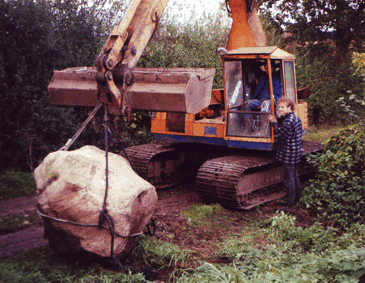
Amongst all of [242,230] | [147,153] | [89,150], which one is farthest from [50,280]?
[147,153]

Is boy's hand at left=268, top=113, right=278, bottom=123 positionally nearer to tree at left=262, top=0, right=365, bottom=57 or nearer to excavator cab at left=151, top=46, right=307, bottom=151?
excavator cab at left=151, top=46, right=307, bottom=151

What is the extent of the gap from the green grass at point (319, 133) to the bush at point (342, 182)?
6.21m

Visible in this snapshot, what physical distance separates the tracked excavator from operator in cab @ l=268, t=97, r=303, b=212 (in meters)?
0.25

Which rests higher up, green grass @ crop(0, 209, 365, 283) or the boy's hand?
the boy's hand

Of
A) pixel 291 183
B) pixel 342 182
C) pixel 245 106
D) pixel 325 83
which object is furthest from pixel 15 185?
pixel 325 83

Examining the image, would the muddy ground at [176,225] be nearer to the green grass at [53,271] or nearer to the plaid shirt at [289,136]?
the green grass at [53,271]

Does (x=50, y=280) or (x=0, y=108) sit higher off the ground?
(x=0, y=108)

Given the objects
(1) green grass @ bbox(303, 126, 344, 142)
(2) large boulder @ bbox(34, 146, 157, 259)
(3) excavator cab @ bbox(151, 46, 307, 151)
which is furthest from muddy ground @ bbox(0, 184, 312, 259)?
(1) green grass @ bbox(303, 126, 344, 142)

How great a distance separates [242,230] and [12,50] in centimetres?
557

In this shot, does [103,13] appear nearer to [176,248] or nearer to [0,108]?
[0,108]

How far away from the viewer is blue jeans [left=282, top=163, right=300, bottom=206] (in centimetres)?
643

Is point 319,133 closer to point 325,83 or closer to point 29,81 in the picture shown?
point 325,83

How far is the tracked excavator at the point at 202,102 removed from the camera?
4211 mm

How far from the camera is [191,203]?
6883mm
